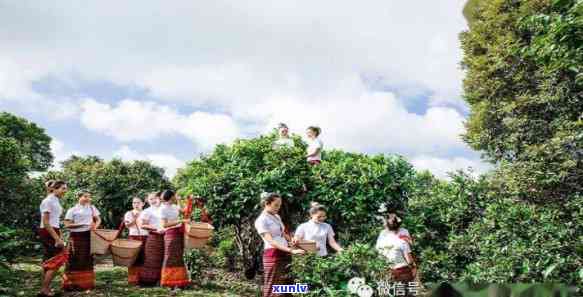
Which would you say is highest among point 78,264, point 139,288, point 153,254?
point 153,254

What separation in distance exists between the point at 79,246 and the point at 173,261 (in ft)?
5.17

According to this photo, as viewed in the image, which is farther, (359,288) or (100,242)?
(100,242)

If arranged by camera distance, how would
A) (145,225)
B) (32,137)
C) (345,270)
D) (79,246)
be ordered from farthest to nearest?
(32,137)
(145,225)
(79,246)
(345,270)

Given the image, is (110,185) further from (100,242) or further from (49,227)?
(49,227)

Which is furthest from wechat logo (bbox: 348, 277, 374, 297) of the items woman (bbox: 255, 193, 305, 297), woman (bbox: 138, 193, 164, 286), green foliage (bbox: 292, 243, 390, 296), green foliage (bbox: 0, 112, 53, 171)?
green foliage (bbox: 0, 112, 53, 171)

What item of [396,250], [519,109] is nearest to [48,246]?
[396,250]

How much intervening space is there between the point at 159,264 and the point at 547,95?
43.2ft

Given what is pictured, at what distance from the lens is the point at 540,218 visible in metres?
7.95

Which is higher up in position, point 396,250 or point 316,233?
point 316,233

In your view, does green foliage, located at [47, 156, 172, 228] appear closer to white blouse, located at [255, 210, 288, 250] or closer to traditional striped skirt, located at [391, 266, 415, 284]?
white blouse, located at [255, 210, 288, 250]

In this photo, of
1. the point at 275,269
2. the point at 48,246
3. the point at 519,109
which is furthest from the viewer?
the point at 519,109

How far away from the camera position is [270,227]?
637 centimetres

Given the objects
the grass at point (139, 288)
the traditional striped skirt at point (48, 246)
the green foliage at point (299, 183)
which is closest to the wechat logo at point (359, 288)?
the green foliage at point (299, 183)

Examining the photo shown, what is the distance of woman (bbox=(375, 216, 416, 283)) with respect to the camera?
637 cm
